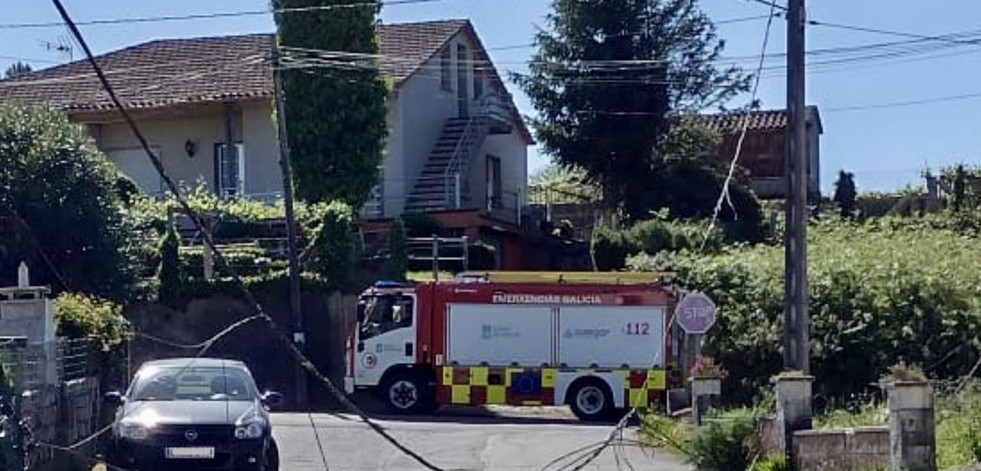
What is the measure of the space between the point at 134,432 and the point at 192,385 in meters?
1.38

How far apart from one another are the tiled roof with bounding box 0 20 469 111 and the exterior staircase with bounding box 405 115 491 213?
2.35 m

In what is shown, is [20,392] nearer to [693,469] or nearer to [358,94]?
[693,469]

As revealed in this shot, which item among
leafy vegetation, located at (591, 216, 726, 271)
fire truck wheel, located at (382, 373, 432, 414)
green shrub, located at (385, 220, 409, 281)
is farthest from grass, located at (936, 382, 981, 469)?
leafy vegetation, located at (591, 216, 726, 271)

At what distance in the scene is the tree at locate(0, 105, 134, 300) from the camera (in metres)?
29.5

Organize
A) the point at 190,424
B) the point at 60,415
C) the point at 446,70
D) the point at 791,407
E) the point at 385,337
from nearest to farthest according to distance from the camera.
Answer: the point at 791,407
the point at 190,424
the point at 60,415
the point at 385,337
the point at 446,70

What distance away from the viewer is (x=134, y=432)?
1872 cm

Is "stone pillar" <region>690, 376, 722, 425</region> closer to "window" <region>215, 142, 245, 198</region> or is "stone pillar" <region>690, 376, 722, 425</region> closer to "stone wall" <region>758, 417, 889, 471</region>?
"stone wall" <region>758, 417, 889, 471</region>

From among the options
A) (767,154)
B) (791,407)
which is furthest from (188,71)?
(791,407)

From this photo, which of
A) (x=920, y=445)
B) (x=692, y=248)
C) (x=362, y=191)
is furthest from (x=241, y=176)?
(x=920, y=445)

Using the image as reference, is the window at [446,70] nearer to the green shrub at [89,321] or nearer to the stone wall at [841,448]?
the green shrub at [89,321]

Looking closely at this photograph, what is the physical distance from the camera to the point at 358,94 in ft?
128

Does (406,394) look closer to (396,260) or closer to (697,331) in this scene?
(396,260)

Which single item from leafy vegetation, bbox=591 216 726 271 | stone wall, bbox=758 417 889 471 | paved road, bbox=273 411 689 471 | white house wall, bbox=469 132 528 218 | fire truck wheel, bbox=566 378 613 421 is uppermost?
white house wall, bbox=469 132 528 218

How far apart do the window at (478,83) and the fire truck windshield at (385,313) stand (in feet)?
57.6
